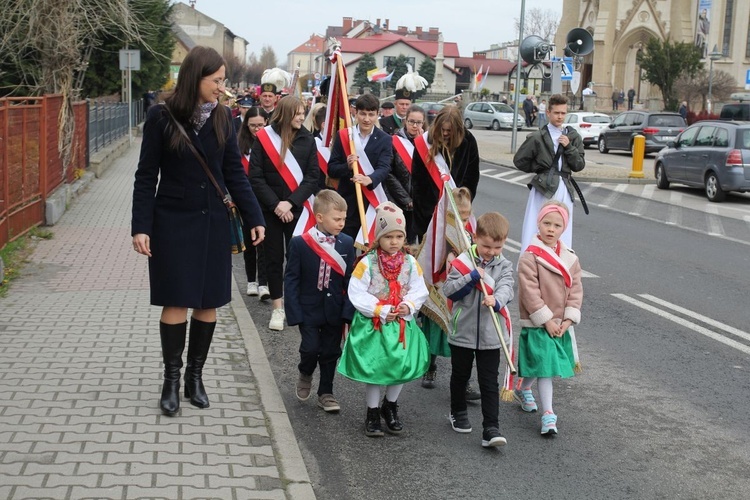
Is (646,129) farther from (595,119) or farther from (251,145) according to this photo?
(251,145)

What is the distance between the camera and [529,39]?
26.1 m

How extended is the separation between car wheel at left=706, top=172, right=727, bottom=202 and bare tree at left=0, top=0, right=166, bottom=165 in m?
11.3

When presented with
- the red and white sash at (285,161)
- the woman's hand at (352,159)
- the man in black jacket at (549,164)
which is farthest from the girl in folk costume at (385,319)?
the man in black jacket at (549,164)

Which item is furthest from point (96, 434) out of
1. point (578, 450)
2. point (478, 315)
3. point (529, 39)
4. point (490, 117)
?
point (490, 117)

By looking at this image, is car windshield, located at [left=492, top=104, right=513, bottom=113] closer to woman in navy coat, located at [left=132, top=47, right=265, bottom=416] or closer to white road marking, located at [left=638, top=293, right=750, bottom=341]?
white road marking, located at [left=638, top=293, right=750, bottom=341]

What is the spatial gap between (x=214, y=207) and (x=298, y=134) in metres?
3.04

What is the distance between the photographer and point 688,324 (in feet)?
28.8

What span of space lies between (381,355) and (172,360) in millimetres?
1151

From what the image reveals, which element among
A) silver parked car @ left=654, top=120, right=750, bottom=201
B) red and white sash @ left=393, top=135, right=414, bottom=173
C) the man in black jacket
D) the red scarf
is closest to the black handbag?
the red scarf

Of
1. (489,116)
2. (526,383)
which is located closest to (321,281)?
(526,383)

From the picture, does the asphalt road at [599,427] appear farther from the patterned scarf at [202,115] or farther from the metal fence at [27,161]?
the metal fence at [27,161]

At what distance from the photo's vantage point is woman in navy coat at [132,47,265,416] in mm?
5418

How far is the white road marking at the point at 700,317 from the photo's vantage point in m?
8.49

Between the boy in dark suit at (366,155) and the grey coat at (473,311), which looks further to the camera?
the boy in dark suit at (366,155)
